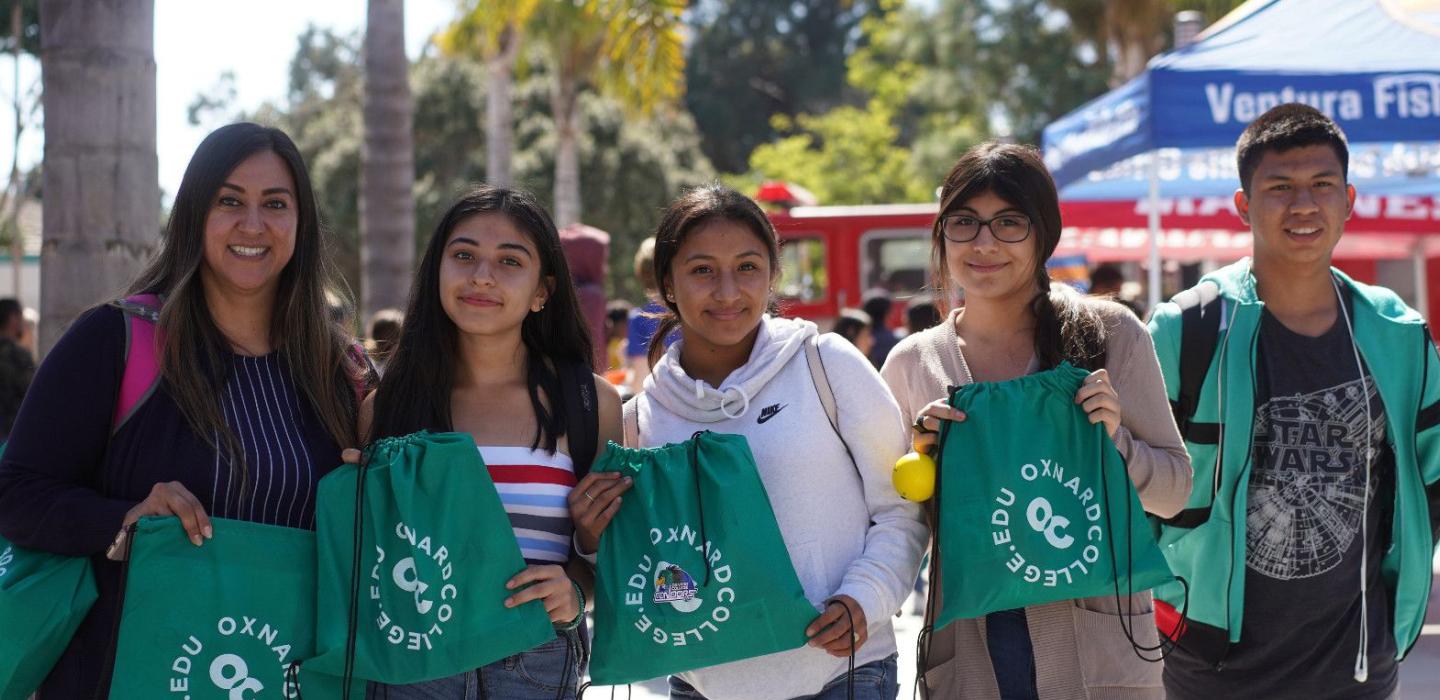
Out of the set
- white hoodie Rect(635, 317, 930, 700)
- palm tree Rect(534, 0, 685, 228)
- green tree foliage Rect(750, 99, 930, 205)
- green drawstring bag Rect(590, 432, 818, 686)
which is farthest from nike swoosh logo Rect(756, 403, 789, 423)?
green tree foliage Rect(750, 99, 930, 205)

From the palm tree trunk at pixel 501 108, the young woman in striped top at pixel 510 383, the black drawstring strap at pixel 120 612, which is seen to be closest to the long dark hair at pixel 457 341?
the young woman in striped top at pixel 510 383

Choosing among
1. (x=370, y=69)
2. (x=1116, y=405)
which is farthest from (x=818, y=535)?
(x=370, y=69)

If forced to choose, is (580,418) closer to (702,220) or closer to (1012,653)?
(702,220)

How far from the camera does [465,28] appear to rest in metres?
16.5

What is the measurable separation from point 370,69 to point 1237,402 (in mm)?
8786

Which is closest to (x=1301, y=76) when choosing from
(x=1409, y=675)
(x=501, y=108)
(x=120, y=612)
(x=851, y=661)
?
(x=1409, y=675)

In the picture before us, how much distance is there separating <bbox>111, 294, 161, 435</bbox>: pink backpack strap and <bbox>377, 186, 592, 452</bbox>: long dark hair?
1.53ft

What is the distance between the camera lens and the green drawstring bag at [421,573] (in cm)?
269

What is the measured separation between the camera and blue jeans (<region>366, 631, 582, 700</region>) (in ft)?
9.16

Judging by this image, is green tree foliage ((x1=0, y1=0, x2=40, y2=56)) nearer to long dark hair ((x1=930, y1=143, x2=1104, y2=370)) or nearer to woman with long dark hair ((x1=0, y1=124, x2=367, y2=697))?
woman with long dark hair ((x1=0, y1=124, x2=367, y2=697))

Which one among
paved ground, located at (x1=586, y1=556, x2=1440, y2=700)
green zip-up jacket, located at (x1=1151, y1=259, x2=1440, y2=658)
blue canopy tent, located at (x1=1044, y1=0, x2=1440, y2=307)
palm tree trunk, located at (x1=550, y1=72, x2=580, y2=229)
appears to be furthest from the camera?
palm tree trunk, located at (x1=550, y1=72, x2=580, y2=229)

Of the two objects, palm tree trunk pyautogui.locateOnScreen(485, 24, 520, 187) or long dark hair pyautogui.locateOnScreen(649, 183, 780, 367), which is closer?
long dark hair pyautogui.locateOnScreen(649, 183, 780, 367)

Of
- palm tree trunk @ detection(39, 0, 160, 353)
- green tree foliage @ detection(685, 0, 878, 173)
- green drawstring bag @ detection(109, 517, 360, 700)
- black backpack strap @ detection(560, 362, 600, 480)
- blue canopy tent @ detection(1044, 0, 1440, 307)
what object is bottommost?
green drawstring bag @ detection(109, 517, 360, 700)

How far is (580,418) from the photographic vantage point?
3047mm
